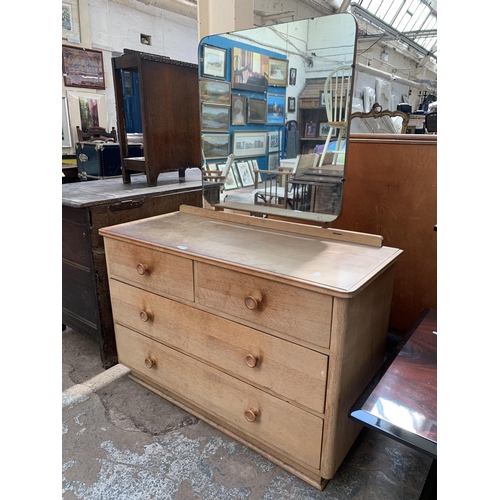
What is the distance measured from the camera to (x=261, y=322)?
112 centimetres

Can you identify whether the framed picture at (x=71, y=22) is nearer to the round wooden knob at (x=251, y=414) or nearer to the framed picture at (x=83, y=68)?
the framed picture at (x=83, y=68)

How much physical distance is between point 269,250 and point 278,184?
38 cm

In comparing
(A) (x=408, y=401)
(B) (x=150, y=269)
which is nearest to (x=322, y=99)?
(B) (x=150, y=269)

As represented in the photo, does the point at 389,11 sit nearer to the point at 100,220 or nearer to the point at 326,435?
the point at 100,220

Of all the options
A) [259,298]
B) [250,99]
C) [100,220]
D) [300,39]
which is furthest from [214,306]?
[300,39]

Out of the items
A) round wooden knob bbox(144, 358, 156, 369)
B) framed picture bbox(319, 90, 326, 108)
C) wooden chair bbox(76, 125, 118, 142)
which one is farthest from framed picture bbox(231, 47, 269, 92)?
wooden chair bbox(76, 125, 118, 142)

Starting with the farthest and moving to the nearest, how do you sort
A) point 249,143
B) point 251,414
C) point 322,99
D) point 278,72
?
point 249,143
point 278,72
point 322,99
point 251,414

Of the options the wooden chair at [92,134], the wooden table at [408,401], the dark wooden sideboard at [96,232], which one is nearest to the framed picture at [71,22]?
the wooden chair at [92,134]

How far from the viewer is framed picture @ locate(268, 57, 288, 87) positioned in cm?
142

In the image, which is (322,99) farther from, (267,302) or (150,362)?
(150,362)

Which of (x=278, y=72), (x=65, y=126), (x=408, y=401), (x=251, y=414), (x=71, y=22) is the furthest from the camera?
(x=65, y=126)

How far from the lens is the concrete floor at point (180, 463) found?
117cm

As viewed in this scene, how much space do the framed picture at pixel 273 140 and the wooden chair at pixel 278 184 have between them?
82 millimetres

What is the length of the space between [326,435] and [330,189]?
0.84 m
